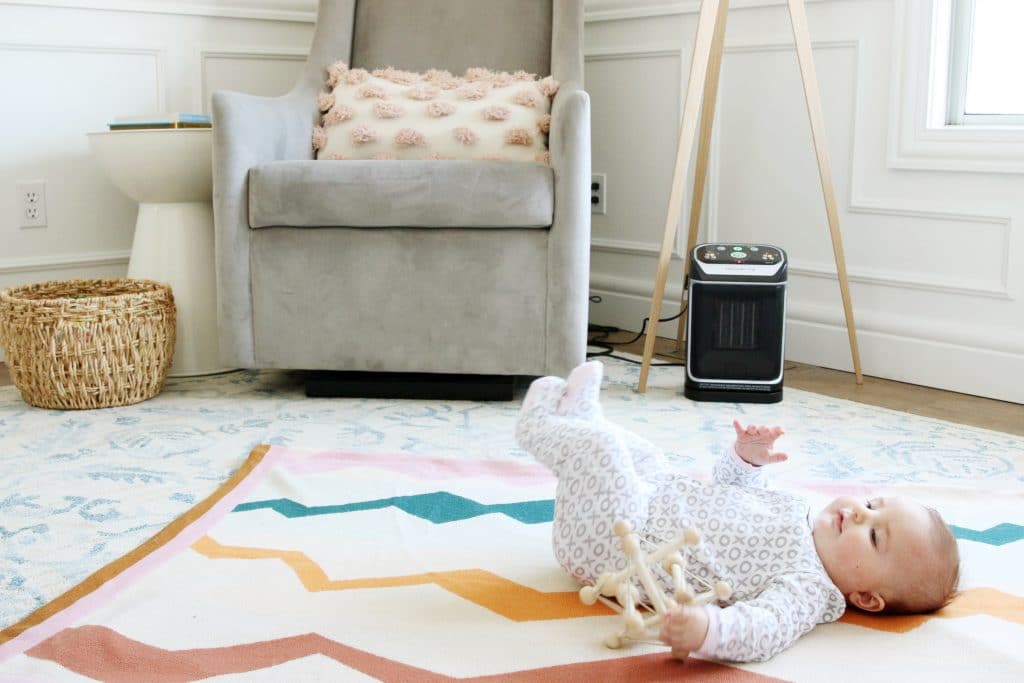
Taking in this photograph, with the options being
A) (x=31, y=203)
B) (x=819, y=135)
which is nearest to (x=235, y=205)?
(x=31, y=203)

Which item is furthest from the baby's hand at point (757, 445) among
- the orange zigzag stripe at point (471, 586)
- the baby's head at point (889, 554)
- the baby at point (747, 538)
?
the orange zigzag stripe at point (471, 586)

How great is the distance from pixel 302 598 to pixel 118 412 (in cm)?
112

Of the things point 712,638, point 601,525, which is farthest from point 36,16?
point 712,638

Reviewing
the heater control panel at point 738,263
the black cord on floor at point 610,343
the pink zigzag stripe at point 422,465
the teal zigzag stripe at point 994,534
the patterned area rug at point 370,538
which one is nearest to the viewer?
the patterned area rug at point 370,538

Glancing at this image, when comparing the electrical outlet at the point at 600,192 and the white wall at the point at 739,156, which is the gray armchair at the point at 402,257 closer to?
the white wall at the point at 739,156

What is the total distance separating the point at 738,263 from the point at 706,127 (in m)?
0.59

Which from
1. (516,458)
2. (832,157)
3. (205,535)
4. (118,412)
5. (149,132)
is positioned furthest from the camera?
(832,157)

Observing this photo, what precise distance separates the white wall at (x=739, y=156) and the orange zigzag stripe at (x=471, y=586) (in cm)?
152

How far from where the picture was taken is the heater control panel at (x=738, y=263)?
2.32m

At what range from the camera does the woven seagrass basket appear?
2207mm

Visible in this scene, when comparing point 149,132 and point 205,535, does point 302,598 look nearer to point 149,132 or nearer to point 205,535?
point 205,535

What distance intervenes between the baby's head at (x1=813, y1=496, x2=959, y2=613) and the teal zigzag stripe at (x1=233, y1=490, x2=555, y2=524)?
1.61 ft

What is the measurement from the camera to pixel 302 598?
1.31m

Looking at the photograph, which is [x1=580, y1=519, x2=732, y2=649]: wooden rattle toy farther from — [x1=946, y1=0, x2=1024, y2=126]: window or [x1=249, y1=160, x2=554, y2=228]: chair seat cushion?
[x1=946, y1=0, x2=1024, y2=126]: window
